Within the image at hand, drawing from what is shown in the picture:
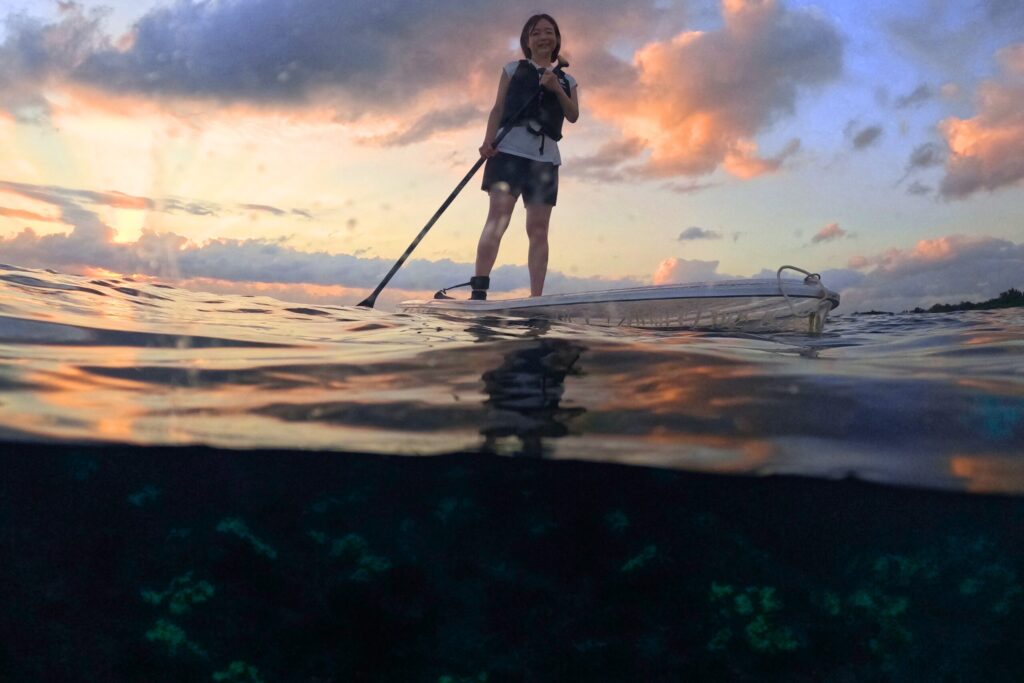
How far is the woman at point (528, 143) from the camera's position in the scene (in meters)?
8.77

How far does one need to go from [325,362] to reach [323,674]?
73.0 inches

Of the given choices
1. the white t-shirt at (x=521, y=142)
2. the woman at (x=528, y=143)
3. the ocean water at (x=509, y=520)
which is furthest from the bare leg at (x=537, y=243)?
the ocean water at (x=509, y=520)

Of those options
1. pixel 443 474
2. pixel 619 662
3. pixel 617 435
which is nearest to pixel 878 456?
pixel 617 435

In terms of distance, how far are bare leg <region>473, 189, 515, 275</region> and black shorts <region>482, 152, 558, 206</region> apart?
0.09m

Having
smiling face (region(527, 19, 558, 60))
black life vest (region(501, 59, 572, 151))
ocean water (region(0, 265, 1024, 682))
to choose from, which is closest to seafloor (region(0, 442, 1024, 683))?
ocean water (region(0, 265, 1024, 682))

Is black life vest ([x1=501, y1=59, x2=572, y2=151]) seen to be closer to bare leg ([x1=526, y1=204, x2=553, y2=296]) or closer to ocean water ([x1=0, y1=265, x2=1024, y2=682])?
bare leg ([x1=526, y1=204, x2=553, y2=296])

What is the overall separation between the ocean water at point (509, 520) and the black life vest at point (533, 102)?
14.5 ft

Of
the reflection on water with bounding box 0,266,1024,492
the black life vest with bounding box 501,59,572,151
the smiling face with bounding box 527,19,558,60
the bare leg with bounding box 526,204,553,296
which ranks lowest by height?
the reflection on water with bounding box 0,266,1024,492

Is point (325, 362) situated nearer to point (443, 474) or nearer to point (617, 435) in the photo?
point (443, 474)

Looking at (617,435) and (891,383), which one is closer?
(617,435)

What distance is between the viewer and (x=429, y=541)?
16.0ft

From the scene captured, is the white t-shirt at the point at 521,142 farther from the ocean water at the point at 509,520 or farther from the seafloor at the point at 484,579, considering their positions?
the seafloor at the point at 484,579

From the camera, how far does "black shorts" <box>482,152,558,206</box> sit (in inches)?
351

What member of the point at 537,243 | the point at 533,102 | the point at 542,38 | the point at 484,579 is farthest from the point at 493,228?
the point at 484,579
